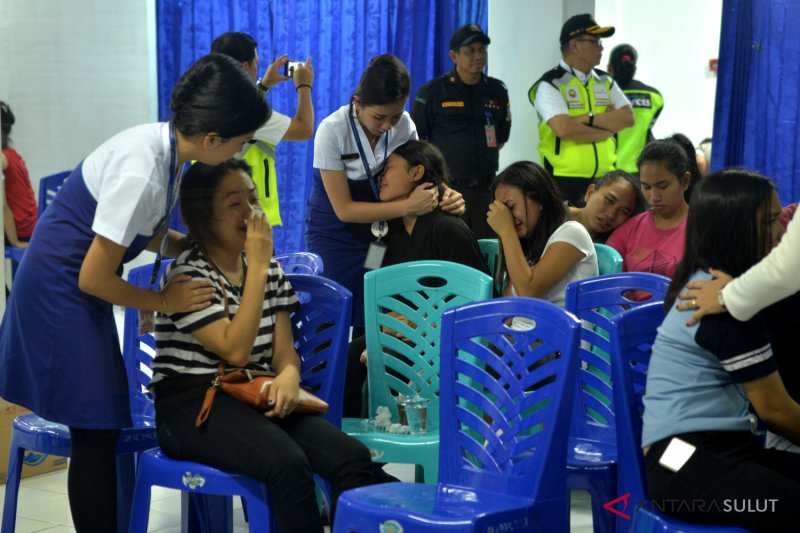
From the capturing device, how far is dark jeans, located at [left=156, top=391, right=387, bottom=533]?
7.53 feet

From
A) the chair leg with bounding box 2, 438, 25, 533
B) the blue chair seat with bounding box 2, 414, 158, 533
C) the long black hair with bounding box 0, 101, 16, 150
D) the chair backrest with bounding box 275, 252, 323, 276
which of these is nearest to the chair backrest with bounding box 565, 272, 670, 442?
the chair backrest with bounding box 275, 252, 323, 276

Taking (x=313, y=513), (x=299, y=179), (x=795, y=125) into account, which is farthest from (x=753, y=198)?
(x=299, y=179)

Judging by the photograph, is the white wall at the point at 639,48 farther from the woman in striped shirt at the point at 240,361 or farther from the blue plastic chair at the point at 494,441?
the blue plastic chair at the point at 494,441

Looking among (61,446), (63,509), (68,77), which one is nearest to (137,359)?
(61,446)

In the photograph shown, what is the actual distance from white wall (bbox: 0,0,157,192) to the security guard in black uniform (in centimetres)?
196

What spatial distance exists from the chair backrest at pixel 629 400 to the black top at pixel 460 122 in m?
2.88

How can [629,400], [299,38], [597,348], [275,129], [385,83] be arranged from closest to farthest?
[629,400], [597,348], [385,83], [275,129], [299,38]

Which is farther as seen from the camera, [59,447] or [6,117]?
[6,117]

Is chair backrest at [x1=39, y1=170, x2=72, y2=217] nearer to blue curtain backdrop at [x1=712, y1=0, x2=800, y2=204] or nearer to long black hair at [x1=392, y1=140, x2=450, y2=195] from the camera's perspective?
long black hair at [x1=392, y1=140, x2=450, y2=195]

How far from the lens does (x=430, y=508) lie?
218 cm

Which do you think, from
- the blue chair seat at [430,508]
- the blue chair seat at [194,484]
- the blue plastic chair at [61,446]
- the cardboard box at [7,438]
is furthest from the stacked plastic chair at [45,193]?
the blue chair seat at [430,508]

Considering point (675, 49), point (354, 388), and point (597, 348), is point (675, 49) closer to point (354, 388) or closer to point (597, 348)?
point (354, 388)

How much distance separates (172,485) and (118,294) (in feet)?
1.56

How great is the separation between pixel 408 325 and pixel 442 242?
0.49 m
